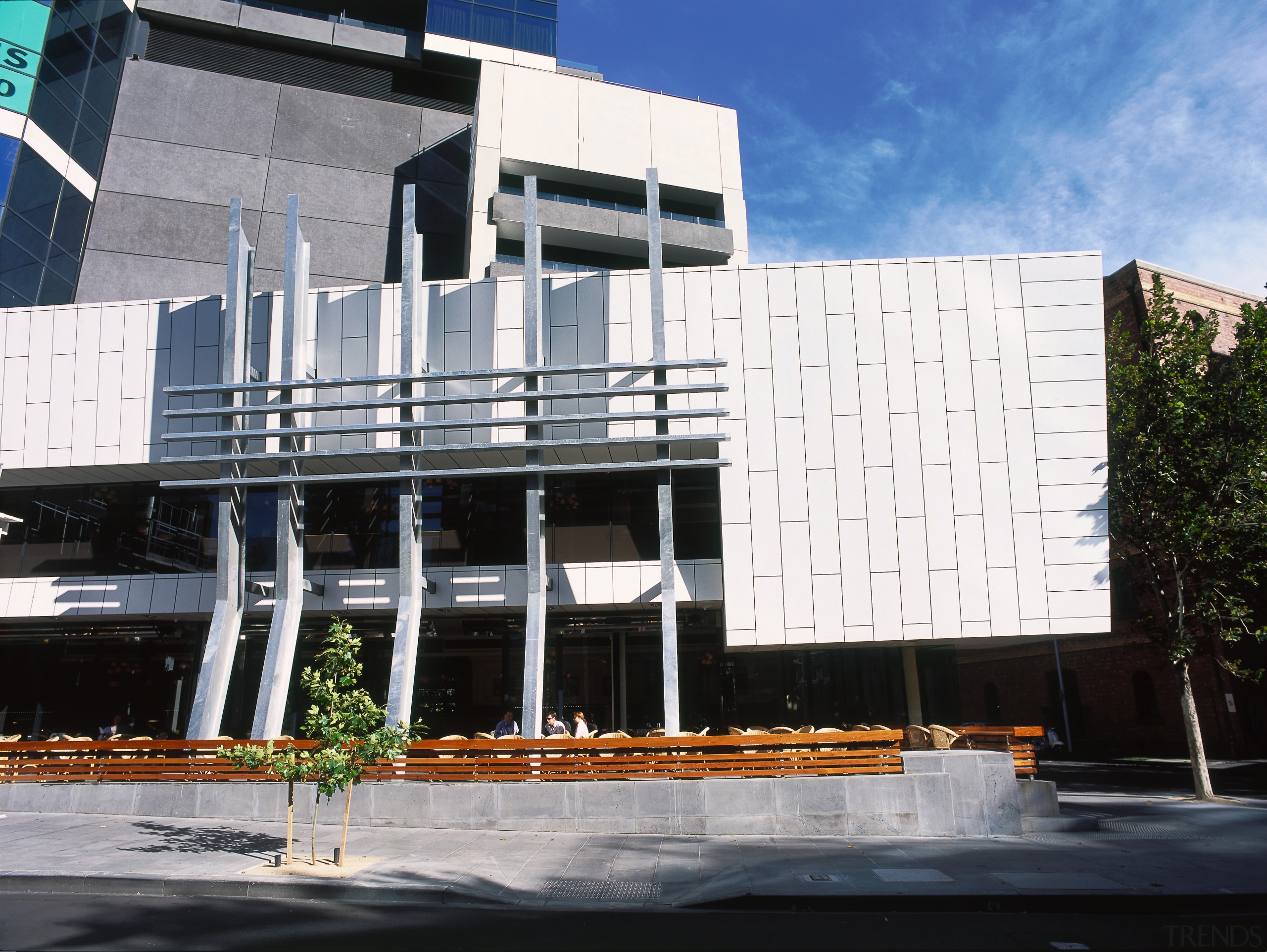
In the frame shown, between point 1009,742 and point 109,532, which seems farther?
point 109,532

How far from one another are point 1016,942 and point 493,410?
13.9m

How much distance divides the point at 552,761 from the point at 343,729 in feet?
14.3

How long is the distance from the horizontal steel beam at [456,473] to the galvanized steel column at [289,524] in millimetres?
483

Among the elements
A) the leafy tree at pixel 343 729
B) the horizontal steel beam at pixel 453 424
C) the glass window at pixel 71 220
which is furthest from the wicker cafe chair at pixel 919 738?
the glass window at pixel 71 220

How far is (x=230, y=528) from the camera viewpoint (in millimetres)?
17906

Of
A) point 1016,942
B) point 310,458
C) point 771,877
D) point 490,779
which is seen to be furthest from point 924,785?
point 310,458

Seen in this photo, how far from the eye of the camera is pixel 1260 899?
9.48 metres

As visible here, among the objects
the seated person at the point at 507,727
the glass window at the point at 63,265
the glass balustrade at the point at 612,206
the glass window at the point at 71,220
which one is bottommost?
the seated person at the point at 507,727

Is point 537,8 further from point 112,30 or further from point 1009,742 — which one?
point 1009,742

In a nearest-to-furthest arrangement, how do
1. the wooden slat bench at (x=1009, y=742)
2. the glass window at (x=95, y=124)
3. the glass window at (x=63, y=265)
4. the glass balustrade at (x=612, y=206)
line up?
the wooden slat bench at (x=1009, y=742), the glass window at (x=63, y=265), the glass window at (x=95, y=124), the glass balustrade at (x=612, y=206)

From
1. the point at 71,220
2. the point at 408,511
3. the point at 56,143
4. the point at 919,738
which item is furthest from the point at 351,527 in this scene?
the point at 56,143

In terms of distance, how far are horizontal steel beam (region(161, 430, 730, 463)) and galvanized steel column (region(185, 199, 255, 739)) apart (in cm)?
49

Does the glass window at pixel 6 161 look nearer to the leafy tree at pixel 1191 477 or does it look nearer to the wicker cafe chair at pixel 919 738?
the wicker cafe chair at pixel 919 738

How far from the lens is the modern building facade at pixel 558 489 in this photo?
688 inches
